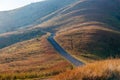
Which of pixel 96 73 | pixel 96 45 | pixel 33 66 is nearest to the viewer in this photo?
pixel 96 73

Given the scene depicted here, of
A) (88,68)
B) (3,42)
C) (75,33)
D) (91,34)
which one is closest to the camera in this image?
(88,68)

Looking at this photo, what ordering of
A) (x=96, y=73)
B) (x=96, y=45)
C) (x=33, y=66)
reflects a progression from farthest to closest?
(x=96, y=45), (x=33, y=66), (x=96, y=73)

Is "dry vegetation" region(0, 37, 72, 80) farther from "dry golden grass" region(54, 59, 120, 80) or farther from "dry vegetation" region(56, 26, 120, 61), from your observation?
"dry vegetation" region(56, 26, 120, 61)

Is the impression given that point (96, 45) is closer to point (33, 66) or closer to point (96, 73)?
point (33, 66)

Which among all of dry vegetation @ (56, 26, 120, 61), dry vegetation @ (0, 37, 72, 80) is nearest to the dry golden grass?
dry vegetation @ (0, 37, 72, 80)

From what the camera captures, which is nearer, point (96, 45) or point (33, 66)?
point (33, 66)

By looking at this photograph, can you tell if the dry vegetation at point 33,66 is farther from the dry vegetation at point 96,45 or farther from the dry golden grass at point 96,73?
the dry vegetation at point 96,45

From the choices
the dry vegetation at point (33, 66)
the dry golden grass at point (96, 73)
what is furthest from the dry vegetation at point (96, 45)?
the dry golden grass at point (96, 73)

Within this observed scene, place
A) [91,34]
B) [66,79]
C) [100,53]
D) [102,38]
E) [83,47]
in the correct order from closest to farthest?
[66,79] → [100,53] → [83,47] → [102,38] → [91,34]

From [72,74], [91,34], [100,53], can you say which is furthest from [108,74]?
[91,34]

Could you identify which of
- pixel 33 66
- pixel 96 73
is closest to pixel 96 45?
pixel 33 66

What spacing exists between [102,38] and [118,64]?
106m

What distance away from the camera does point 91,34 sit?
137750 mm

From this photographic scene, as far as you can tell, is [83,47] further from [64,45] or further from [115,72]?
[115,72]
